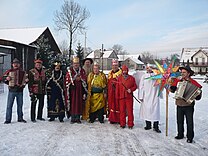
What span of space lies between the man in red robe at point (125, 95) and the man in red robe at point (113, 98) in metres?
0.25

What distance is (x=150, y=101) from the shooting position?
559 cm

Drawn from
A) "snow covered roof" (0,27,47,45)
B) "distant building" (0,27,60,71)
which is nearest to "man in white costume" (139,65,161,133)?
"distant building" (0,27,60,71)

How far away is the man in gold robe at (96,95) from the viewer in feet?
20.7

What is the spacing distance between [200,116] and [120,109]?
3.31 metres

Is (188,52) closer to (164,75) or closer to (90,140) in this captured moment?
(164,75)

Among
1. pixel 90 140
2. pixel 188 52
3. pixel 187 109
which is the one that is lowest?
pixel 90 140

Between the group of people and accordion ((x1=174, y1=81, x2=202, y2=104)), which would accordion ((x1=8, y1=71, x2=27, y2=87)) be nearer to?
the group of people

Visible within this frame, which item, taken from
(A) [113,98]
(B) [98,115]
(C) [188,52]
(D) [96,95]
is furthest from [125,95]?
(C) [188,52]

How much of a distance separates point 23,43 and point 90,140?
63.2 ft

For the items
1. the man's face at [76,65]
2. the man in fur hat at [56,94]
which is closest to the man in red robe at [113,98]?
the man's face at [76,65]

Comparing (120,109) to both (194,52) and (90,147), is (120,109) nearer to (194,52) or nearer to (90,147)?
(90,147)

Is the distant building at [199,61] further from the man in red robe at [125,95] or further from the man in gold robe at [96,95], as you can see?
the man in red robe at [125,95]

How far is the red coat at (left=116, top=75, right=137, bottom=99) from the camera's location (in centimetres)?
584

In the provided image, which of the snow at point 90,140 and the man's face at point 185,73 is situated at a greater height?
the man's face at point 185,73
